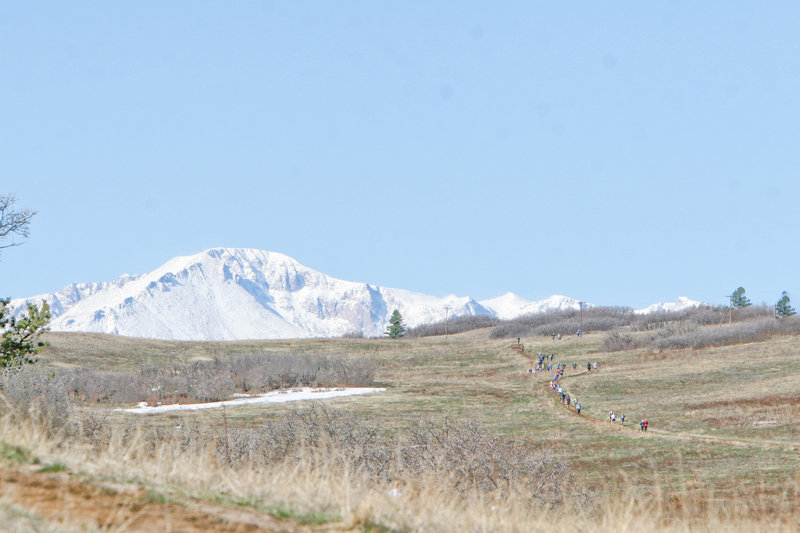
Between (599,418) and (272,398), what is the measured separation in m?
25.5

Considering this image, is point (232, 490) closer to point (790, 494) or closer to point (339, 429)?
point (339, 429)

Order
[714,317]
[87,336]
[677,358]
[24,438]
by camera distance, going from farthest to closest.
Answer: [714,317]
[87,336]
[677,358]
[24,438]

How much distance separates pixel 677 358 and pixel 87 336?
73.1 meters

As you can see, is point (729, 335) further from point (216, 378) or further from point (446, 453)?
point (446, 453)

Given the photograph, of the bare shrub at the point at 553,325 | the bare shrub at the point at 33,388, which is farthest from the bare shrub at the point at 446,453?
the bare shrub at the point at 553,325

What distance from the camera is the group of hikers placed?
53.7 m

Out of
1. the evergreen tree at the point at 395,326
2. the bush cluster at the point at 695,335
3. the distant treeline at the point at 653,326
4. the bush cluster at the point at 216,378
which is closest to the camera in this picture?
the bush cluster at the point at 216,378

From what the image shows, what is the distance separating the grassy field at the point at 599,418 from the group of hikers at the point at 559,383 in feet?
2.77

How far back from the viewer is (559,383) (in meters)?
78.1

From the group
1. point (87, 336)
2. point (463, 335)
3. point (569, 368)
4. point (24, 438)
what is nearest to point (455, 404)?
point (569, 368)

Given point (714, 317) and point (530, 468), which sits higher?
point (714, 317)

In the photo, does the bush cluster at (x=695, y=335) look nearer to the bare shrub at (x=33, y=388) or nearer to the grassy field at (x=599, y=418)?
the grassy field at (x=599, y=418)

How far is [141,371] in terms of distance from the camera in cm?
7919

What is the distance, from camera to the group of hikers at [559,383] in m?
53.7
